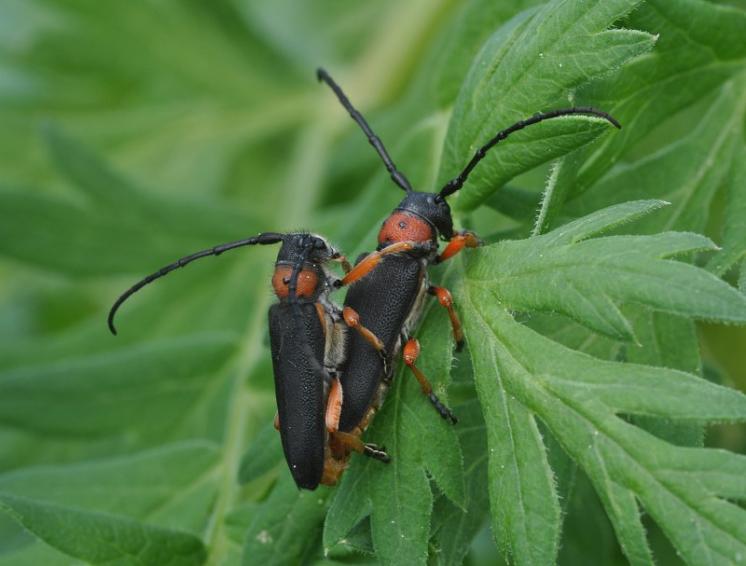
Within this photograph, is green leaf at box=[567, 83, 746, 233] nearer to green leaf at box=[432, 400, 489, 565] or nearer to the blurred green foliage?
the blurred green foliage

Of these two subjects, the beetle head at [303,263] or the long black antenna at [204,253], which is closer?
the beetle head at [303,263]

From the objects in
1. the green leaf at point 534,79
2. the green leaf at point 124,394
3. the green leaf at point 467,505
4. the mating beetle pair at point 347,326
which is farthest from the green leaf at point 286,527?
the green leaf at point 124,394

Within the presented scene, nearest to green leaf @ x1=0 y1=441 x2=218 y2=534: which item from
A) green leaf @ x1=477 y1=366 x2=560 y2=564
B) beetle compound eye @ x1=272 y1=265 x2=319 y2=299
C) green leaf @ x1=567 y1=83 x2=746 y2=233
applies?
beetle compound eye @ x1=272 y1=265 x2=319 y2=299

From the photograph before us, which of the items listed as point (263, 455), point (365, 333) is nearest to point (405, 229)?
point (365, 333)

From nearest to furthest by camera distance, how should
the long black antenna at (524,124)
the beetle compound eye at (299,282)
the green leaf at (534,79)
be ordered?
the green leaf at (534,79) → the long black antenna at (524,124) → the beetle compound eye at (299,282)

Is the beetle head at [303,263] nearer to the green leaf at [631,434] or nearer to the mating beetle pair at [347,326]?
the mating beetle pair at [347,326]
